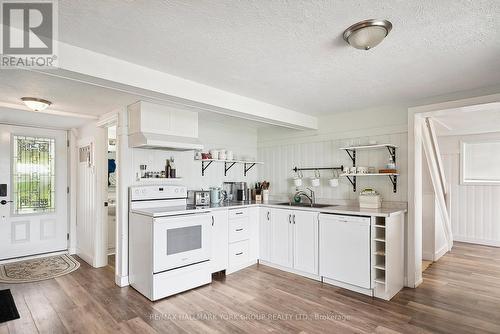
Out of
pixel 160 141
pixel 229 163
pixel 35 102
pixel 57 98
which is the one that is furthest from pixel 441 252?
pixel 35 102

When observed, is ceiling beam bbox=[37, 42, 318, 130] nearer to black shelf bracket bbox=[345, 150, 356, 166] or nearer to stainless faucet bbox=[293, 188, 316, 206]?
black shelf bracket bbox=[345, 150, 356, 166]

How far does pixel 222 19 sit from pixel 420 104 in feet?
9.24

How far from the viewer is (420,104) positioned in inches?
133

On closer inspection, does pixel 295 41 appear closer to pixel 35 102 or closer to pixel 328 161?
→ pixel 328 161

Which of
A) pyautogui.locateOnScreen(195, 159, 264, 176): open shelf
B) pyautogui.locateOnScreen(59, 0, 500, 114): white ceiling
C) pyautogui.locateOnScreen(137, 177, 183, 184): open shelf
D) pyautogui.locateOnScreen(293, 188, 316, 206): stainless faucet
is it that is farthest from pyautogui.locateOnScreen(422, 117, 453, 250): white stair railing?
pyautogui.locateOnScreen(137, 177, 183, 184): open shelf

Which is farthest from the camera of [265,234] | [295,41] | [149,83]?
[265,234]

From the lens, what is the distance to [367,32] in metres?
1.75

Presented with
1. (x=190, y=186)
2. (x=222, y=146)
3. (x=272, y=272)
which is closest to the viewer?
(x=272, y=272)

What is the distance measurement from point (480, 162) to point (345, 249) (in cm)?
422

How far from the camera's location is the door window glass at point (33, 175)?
4293 millimetres

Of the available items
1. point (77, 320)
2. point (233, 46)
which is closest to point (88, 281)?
point (77, 320)

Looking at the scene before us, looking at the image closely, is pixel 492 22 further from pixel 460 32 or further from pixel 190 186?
pixel 190 186

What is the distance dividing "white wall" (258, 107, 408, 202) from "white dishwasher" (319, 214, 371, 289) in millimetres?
827

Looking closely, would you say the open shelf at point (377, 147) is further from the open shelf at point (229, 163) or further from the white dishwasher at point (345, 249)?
the open shelf at point (229, 163)
